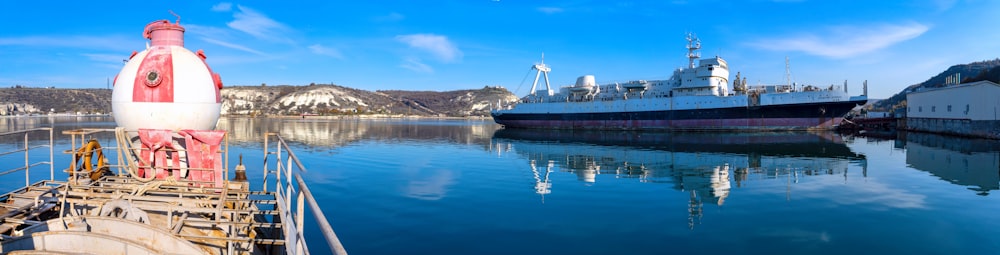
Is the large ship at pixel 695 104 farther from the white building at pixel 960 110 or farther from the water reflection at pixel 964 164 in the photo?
the water reflection at pixel 964 164

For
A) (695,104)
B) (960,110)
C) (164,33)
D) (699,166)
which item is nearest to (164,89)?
(164,33)

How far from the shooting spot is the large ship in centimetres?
5241

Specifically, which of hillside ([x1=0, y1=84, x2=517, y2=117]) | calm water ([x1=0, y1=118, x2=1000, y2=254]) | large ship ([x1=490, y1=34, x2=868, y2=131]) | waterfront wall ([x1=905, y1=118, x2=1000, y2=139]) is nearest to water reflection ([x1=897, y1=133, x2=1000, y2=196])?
calm water ([x1=0, y1=118, x2=1000, y2=254])

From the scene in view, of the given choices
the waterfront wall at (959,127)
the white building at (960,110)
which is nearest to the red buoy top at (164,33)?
the white building at (960,110)

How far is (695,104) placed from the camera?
5684cm

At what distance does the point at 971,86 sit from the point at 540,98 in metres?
47.6

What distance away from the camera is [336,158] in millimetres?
25531

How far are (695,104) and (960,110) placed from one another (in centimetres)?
2281

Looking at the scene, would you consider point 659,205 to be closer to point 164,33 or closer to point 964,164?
point 164,33

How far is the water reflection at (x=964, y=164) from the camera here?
17844 millimetres

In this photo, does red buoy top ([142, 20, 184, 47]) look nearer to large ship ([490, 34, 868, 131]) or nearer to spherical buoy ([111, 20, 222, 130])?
spherical buoy ([111, 20, 222, 130])

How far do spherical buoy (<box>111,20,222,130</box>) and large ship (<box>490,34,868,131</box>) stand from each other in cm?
5428

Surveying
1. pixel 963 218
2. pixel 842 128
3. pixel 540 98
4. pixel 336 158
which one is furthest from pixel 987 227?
pixel 540 98

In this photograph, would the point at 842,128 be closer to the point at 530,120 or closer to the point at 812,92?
the point at 812,92
